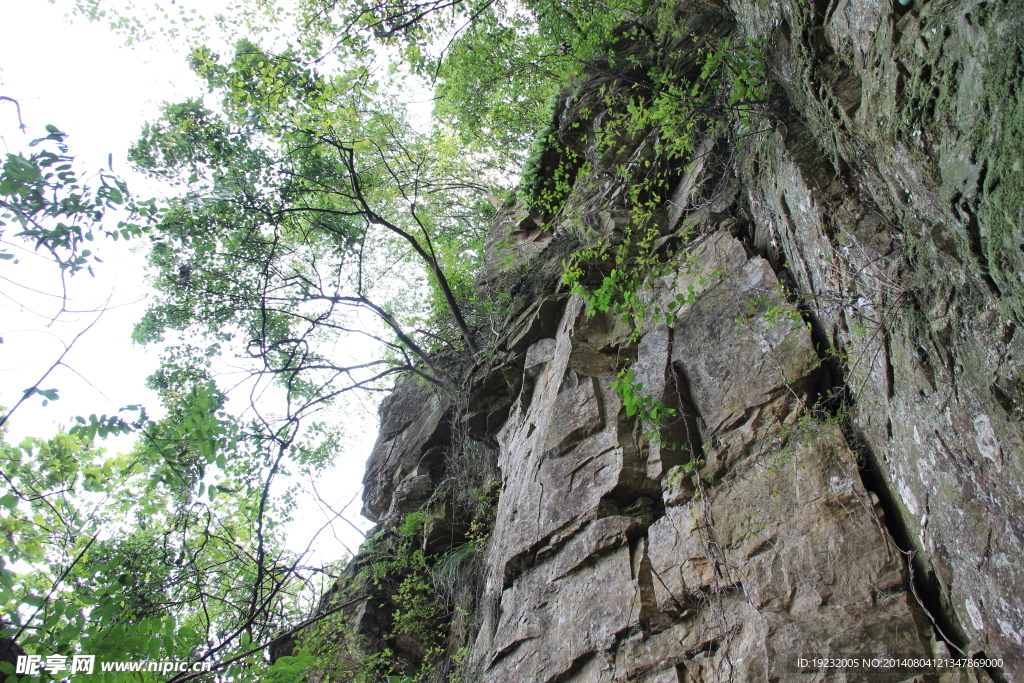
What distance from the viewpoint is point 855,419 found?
3918 mm

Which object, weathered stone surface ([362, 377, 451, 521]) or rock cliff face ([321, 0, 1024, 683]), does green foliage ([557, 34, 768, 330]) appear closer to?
rock cliff face ([321, 0, 1024, 683])

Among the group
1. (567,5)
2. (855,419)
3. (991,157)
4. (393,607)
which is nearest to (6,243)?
(991,157)

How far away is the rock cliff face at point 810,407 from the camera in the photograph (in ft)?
8.79

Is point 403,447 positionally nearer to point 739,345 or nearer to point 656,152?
point 656,152

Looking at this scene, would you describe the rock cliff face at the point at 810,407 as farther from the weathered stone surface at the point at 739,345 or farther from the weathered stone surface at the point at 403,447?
the weathered stone surface at the point at 403,447

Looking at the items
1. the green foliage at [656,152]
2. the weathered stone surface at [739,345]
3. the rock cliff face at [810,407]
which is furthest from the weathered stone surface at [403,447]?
the weathered stone surface at [739,345]

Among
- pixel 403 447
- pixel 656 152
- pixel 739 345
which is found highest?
pixel 656 152

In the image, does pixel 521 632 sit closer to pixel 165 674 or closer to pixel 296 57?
pixel 165 674

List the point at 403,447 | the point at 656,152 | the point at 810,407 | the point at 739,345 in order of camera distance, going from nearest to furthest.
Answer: the point at 810,407 < the point at 739,345 < the point at 656,152 < the point at 403,447

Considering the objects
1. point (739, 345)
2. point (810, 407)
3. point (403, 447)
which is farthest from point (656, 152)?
point (403, 447)

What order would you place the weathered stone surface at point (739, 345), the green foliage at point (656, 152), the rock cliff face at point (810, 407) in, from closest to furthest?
1. the rock cliff face at point (810, 407)
2. the weathered stone surface at point (739, 345)
3. the green foliage at point (656, 152)

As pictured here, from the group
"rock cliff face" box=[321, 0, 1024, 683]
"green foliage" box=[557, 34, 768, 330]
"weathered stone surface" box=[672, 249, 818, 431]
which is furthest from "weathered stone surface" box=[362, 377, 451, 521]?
"weathered stone surface" box=[672, 249, 818, 431]

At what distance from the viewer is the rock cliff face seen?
8.79 feet

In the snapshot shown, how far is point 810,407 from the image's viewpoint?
13.8 ft
